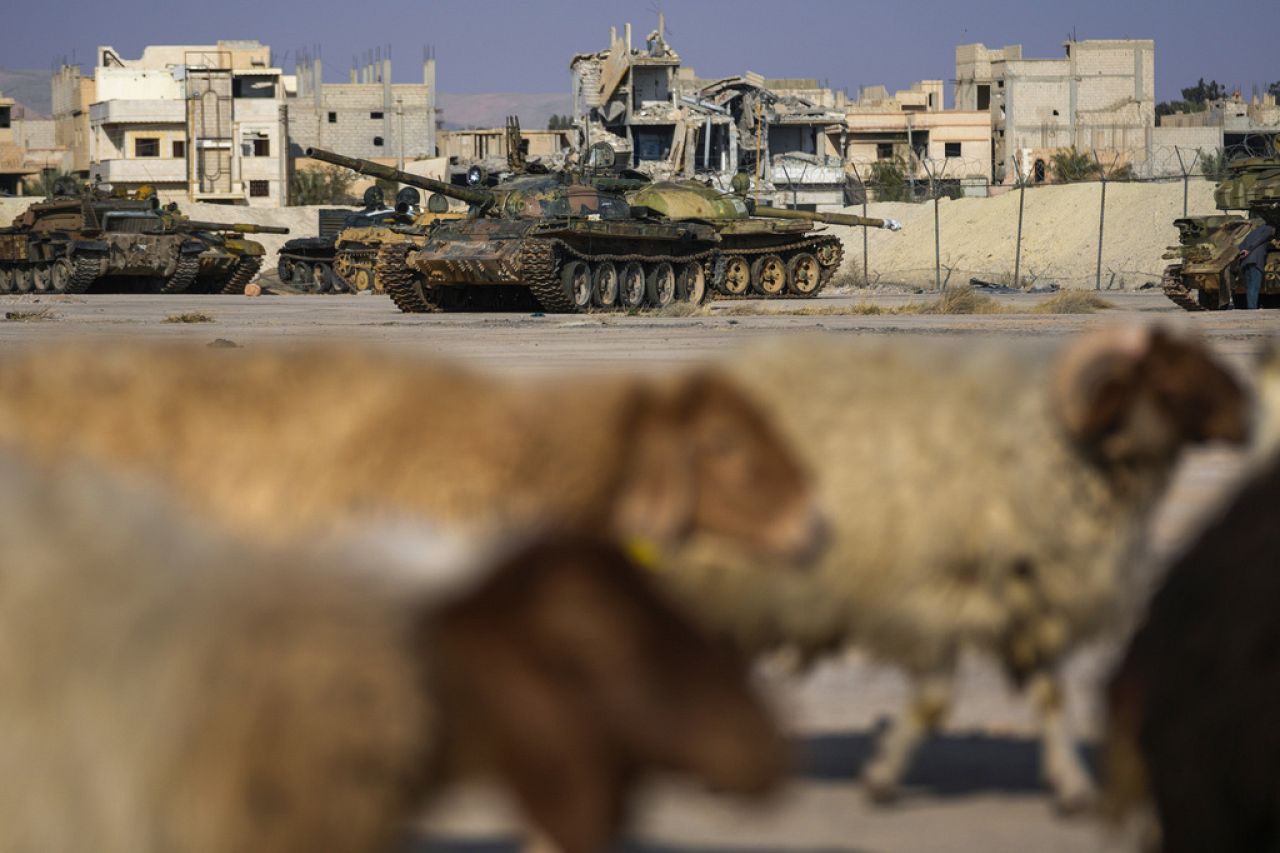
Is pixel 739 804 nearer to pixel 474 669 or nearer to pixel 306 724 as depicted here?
pixel 474 669

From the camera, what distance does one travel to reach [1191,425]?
13.3 feet

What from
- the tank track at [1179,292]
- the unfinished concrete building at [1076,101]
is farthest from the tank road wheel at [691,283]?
the unfinished concrete building at [1076,101]

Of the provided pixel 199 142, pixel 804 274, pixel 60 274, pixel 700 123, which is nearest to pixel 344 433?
pixel 804 274

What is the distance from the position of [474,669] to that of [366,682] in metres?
0.11

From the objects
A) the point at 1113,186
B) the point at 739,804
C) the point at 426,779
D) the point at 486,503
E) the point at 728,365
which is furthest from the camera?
the point at 1113,186

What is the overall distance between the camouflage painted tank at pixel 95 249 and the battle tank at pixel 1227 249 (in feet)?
71.7

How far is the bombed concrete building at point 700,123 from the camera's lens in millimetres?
67750

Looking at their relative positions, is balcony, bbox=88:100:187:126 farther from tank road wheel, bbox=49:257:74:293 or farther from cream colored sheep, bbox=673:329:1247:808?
cream colored sheep, bbox=673:329:1247:808

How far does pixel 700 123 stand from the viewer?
71.0 m

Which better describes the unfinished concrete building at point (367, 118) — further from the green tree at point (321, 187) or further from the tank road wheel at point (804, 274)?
the tank road wheel at point (804, 274)

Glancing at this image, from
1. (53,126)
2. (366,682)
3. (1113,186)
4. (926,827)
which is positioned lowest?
(926,827)

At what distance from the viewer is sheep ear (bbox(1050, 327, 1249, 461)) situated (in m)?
4.00

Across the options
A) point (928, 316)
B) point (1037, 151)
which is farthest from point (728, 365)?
point (1037, 151)

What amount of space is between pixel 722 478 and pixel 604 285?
2660 centimetres
